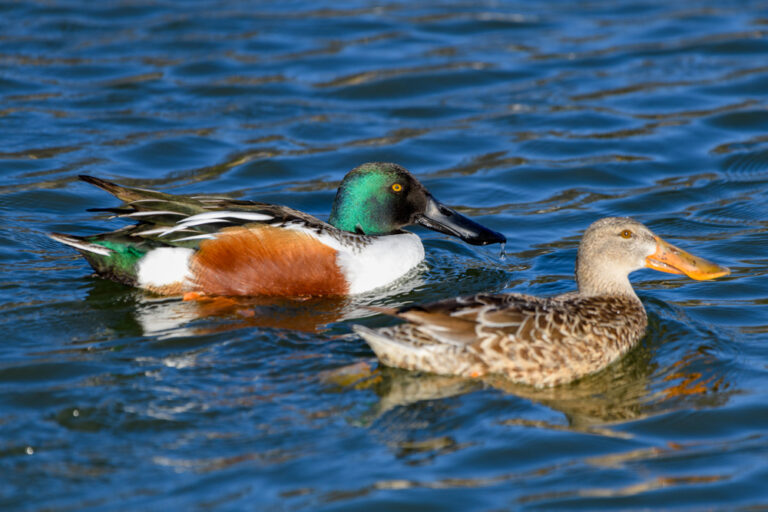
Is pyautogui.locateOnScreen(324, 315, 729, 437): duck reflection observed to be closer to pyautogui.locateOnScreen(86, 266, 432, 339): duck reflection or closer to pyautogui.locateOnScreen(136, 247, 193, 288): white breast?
pyautogui.locateOnScreen(86, 266, 432, 339): duck reflection

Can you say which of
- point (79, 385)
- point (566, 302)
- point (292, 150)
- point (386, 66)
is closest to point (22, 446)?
point (79, 385)

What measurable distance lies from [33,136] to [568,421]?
7456mm

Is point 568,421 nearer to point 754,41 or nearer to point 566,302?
point 566,302

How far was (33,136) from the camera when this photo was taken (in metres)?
11.5

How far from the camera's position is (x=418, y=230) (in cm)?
1018

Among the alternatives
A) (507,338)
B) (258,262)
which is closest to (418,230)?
(258,262)

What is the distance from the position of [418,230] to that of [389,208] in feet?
4.90

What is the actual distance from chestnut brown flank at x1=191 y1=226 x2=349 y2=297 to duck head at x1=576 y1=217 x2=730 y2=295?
1902mm

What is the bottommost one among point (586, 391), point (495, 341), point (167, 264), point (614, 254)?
point (586, 391)

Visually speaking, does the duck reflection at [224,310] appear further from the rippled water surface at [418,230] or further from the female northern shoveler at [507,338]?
the female northern shoveler at [507,338]

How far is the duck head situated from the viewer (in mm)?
7273

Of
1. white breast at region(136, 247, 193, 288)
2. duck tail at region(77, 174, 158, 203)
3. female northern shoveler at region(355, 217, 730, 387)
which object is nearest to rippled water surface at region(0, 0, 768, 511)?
female northern shoveler at region(355, 217, 730, 387)

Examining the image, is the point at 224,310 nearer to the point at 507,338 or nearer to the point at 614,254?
the point at 507,338

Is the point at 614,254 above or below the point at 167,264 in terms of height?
above
